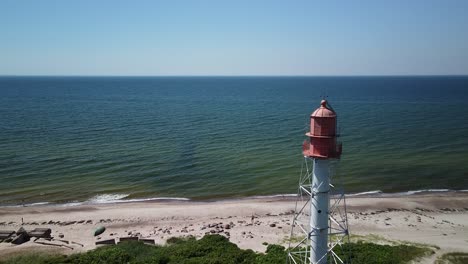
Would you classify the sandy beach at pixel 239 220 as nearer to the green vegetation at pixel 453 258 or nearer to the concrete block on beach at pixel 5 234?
the green vegetation at pixel 453 258

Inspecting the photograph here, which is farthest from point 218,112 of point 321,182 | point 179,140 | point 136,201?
point 321,182

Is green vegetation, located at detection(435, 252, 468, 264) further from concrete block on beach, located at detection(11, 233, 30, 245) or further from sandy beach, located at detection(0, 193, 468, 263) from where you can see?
concrete block on beach, located at detection(11, 233, 30, 245)

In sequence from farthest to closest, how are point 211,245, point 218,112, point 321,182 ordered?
1. point 218,112
2. point 211,245
3. point 321,182

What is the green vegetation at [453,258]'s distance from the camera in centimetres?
2747

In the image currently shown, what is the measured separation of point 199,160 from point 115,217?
23.2m

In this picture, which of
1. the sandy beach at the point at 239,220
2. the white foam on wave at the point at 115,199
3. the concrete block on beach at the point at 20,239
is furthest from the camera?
the white foam on wave at the point at 115,199

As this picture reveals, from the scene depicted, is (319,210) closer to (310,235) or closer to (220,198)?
(310,235)

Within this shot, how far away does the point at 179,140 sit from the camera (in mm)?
78062

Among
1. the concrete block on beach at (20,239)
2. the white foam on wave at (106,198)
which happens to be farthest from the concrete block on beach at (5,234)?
the white foam on wave at (106,198)

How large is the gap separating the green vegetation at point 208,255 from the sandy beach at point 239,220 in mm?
3229

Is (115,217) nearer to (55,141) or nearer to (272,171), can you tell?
(272,171)

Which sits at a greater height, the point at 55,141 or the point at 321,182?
the point at 321,182

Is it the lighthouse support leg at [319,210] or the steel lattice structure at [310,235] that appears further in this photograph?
the steel lattice structure at [310,235]

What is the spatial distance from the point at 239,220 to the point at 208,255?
43.5ft
